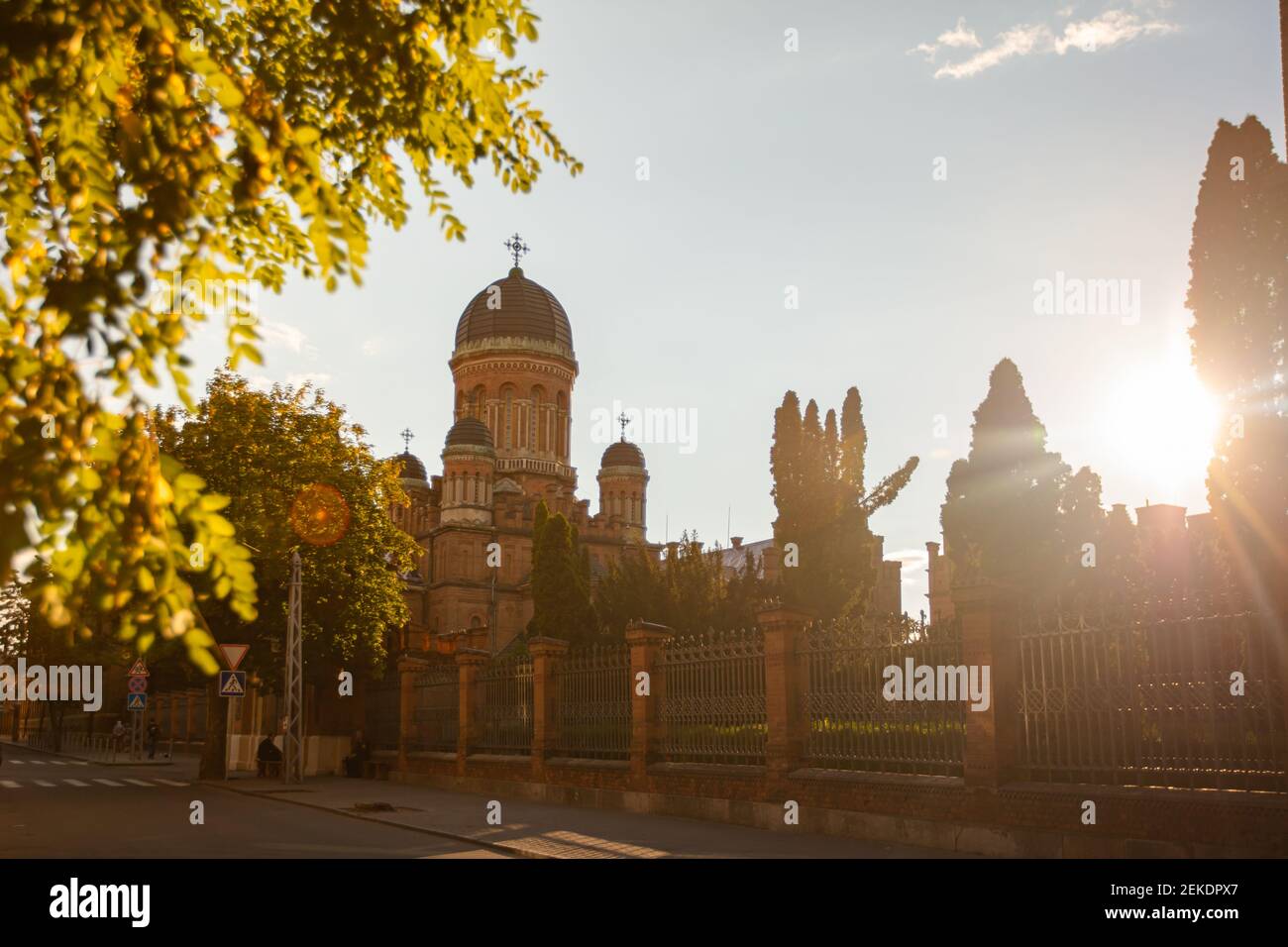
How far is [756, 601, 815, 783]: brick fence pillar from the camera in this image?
15.3m

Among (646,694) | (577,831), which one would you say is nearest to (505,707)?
(646,694)

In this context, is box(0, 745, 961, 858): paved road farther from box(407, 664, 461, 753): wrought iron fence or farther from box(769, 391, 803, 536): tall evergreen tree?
box(769, 391, 803, 536): tall evergreen tree

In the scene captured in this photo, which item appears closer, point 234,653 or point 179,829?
point 179,829

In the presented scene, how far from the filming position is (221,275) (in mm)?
4781

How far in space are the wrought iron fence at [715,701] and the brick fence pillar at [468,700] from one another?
7078 millimetres

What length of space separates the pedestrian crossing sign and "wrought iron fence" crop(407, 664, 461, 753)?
172 inches

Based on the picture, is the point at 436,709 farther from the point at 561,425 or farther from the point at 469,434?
the point at 561,425

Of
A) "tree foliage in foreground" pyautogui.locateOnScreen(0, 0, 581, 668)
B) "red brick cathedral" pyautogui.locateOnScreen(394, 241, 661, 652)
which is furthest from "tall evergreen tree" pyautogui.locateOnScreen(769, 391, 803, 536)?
"red brick cathedral" pyautogui.locateOnScreen(394, 241, 661, 652)

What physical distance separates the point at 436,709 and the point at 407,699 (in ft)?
4.41

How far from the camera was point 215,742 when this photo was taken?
27703 millimetres

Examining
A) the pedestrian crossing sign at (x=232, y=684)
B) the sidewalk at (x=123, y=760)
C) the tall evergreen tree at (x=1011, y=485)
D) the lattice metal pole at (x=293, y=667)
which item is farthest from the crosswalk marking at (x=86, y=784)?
the tall evergreen tree at (x=1011, y=485)

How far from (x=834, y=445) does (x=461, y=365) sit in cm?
4817

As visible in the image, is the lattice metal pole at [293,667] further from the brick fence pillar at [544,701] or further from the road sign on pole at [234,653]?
the brick fence pillar at [544,701]
